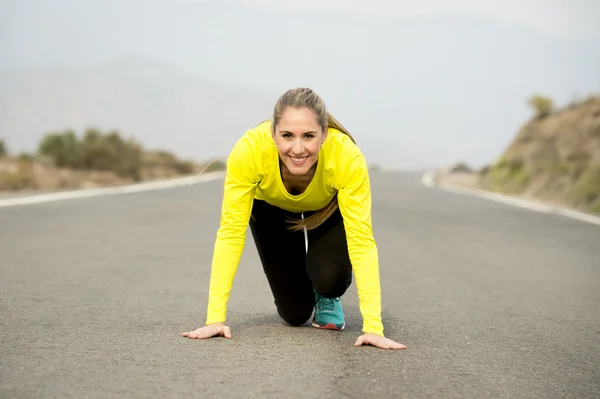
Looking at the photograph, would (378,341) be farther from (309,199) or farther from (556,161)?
(556,161)

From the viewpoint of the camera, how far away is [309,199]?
521cm

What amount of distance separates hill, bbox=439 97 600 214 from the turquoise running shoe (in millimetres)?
14069

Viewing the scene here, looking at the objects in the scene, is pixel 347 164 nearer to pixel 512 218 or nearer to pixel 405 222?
pixel 405 222

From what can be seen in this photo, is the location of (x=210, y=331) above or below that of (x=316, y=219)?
below

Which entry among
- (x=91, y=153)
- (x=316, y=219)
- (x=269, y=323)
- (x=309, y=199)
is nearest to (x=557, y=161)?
(x=91, y=153)

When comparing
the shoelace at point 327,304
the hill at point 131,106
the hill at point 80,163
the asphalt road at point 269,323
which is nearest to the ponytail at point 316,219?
the shoelace at point 327,304

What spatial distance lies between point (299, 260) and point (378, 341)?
1037mm

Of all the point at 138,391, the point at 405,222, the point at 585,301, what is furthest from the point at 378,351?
the point at 405,222

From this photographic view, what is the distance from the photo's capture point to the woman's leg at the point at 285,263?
560 centimetres

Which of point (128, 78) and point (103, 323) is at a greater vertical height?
point (128, 78)

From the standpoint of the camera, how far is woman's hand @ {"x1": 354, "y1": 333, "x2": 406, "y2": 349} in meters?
4.94

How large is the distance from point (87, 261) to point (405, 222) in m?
7.10

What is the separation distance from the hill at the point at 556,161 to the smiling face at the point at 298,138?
48.9 feet

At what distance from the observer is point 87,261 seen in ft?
28.1
